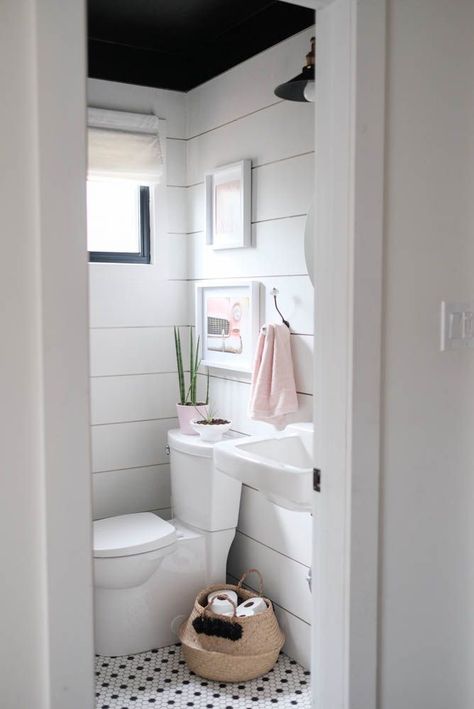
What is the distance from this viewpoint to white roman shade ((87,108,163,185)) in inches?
128

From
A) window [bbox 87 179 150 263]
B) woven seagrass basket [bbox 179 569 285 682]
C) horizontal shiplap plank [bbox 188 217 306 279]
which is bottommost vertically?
woven seagrass basket [bbox 179 569 285 682]

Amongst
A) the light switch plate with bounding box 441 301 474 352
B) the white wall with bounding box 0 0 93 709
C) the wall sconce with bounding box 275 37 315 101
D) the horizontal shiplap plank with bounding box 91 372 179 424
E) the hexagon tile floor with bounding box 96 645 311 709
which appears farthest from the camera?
the horizontal shiplap plank with bounding box 91 372 179 424

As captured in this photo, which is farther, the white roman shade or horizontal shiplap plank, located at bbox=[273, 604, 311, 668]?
the white roman shade

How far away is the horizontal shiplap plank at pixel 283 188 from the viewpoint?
268 cm

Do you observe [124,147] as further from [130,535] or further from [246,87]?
[130,535]

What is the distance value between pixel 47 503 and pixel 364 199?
90 cm

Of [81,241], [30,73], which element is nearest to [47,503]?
[81,241]

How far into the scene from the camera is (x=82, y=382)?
4.07ft

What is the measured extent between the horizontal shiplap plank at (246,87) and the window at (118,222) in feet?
1.34

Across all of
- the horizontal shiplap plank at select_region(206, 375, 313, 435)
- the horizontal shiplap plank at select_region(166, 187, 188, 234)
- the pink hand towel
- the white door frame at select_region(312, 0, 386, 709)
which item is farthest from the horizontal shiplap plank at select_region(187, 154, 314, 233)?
the white door frame at select_region(312, 0, 386, 709)

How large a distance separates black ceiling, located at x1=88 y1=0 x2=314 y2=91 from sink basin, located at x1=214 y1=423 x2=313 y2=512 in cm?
145

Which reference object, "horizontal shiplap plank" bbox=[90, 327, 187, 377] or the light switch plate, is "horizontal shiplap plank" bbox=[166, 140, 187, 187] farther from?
the light switch plate

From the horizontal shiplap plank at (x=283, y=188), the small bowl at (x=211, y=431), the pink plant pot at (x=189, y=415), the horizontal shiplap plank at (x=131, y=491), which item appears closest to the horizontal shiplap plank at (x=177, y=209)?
the horizontal shiplap plank at (x=283, y=188)

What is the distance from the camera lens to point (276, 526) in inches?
114
